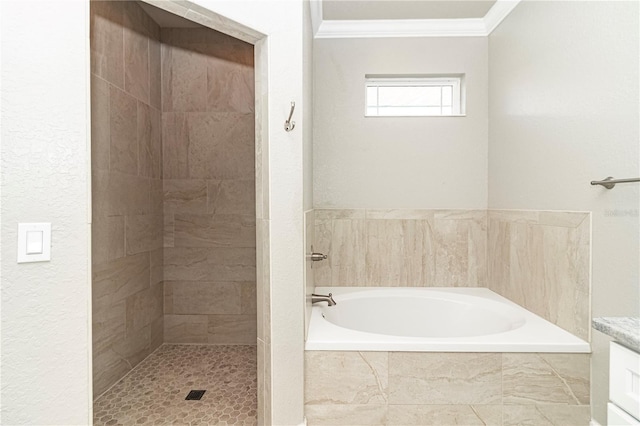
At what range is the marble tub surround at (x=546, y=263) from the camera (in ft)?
5.54

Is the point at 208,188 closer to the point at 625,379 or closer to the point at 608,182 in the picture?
the point at 608,182

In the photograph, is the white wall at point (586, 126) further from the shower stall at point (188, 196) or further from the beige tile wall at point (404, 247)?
the shower stall at point (188, 196)

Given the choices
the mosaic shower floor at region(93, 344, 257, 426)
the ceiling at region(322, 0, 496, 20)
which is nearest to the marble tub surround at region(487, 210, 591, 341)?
the ceiling at region(322, 0, 496, 20)

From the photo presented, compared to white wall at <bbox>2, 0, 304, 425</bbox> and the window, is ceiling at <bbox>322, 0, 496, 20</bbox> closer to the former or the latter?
the window

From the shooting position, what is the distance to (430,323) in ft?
7.98

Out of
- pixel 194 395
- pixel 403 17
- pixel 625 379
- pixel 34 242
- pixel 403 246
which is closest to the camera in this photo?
pixel 625 379

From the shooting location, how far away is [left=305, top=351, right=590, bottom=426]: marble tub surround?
1.62 meters

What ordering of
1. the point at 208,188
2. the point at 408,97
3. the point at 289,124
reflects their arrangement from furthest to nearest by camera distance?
1. the point at 208,188
2. the point at 408,97
3. the point at 289,124

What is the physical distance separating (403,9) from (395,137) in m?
0.87

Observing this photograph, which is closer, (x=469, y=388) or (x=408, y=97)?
(x=469, y=388)

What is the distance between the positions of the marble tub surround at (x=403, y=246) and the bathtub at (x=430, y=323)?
11 cm

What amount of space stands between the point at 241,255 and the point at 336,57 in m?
1.76

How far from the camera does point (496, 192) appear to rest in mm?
2527

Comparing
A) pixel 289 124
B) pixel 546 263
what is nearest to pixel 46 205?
pixel 289 124
